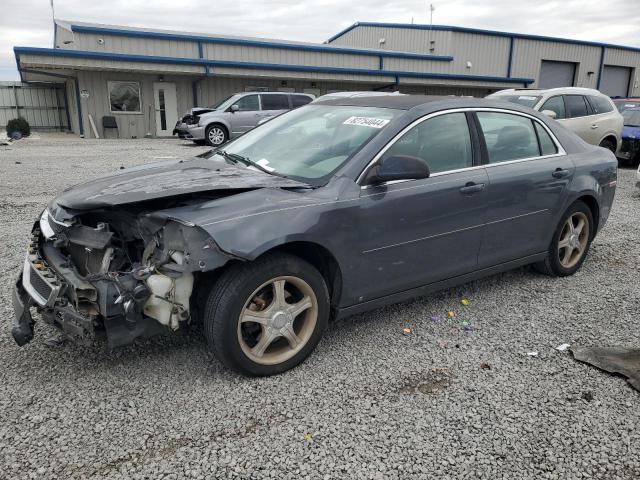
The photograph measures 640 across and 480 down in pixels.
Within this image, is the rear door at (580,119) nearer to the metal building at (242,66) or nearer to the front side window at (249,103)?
the front side window at (249,103)

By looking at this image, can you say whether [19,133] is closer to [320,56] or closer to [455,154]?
[320,56]

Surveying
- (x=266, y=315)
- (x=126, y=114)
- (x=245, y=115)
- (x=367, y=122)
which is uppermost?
(x=367, y=122)

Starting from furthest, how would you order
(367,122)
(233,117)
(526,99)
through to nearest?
(233,117), (526,99), (367,122)

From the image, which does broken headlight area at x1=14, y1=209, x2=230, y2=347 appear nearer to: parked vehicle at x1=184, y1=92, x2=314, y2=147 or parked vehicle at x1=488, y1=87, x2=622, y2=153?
parked vehicle at x1=488, y1=87, x2=622, y2=153

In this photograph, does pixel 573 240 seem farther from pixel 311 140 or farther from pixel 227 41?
pixel 227 41

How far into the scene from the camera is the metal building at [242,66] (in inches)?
838

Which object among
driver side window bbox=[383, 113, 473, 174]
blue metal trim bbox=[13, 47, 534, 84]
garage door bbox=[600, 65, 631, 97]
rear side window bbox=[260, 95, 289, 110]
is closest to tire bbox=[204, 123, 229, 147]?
rear side window bbox=[260, 95, 289, 110]

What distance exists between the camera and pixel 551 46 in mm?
33250

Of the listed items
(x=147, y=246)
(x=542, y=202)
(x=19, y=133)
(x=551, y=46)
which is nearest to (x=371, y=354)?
(x=147, y=246)

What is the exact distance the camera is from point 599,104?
11.7m

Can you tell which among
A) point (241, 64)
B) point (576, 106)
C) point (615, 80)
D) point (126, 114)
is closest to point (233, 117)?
point (241, 64)

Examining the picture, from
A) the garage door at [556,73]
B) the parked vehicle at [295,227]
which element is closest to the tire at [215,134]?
the parked vehicle at [295,227]

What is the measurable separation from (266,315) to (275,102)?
612 inches

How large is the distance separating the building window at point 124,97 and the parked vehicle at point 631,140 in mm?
17965
